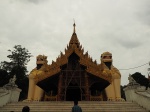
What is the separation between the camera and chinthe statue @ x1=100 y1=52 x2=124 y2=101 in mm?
20422

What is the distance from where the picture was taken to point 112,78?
840 inches

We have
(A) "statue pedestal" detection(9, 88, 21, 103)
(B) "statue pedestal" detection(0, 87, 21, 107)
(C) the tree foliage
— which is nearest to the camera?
(B) "statue pedestal" detection(0, 87, 21, 107)

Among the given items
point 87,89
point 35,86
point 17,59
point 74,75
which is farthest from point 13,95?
point 17,59

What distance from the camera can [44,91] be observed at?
21.8m

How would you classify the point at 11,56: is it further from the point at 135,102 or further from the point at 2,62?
the point at 135,102

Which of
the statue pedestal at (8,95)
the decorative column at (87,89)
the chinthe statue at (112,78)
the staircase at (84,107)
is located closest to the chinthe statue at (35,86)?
the decorative column at (87,89)

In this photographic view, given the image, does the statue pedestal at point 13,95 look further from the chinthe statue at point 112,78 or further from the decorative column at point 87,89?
the chinthe statue at point 112,78

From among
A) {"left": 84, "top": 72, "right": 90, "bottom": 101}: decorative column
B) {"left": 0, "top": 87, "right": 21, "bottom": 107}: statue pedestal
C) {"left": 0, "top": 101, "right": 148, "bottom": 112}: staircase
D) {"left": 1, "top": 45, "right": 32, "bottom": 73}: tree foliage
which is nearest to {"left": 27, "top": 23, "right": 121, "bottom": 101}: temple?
{"left": 84, "top": 72, "right": 90, "bottom": 101}: decorative column

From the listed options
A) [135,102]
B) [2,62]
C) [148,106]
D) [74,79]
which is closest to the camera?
[148,106]

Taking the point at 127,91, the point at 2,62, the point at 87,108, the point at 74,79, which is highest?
the point at 2,62

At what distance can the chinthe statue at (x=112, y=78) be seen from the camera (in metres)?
20.4

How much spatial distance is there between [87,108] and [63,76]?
20.3 ft

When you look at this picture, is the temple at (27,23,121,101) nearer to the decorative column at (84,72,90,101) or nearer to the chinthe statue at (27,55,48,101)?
the decorative column at (84,72,90,101)

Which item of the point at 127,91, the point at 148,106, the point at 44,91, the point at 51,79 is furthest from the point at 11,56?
the point at 148,106
